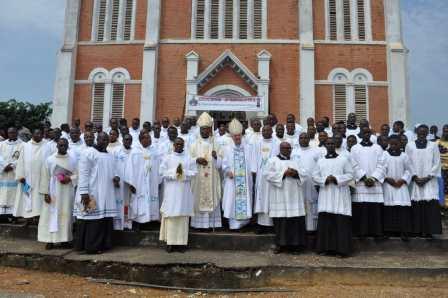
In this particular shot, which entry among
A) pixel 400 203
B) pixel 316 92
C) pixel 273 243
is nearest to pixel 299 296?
pixel 273 243

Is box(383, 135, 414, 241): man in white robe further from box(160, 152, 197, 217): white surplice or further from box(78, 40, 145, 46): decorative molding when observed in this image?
box(78, 40, 145, 46): decorative molding

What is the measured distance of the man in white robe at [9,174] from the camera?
27.1 ft

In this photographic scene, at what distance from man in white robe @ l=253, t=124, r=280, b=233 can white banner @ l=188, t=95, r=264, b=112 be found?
5255 millimetres

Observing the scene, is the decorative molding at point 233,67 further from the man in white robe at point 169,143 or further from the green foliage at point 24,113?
the green foliage at point 24,113

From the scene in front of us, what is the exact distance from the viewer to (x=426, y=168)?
23.4 ft

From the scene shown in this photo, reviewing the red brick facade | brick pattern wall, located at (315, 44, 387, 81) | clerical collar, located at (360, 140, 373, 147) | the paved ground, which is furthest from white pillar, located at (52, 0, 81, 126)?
clerical collar, located at (360, 140, 373, 147)

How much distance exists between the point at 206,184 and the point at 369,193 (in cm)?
276

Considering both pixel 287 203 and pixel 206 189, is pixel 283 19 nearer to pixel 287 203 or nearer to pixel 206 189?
pixel 206 189

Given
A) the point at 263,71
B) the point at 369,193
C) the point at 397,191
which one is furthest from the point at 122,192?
the point at 263,71

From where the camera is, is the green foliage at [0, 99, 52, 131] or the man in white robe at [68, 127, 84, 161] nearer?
the man in white robe at [68, 127, 84, 161]

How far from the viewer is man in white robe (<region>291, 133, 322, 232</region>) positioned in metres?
7.13

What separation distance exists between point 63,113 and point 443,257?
14729 millimetres

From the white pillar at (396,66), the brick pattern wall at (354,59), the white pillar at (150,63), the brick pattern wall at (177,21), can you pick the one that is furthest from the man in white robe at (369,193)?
the brick pattern wall at (177,21)

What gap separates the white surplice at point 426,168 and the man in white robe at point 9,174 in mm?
7357
